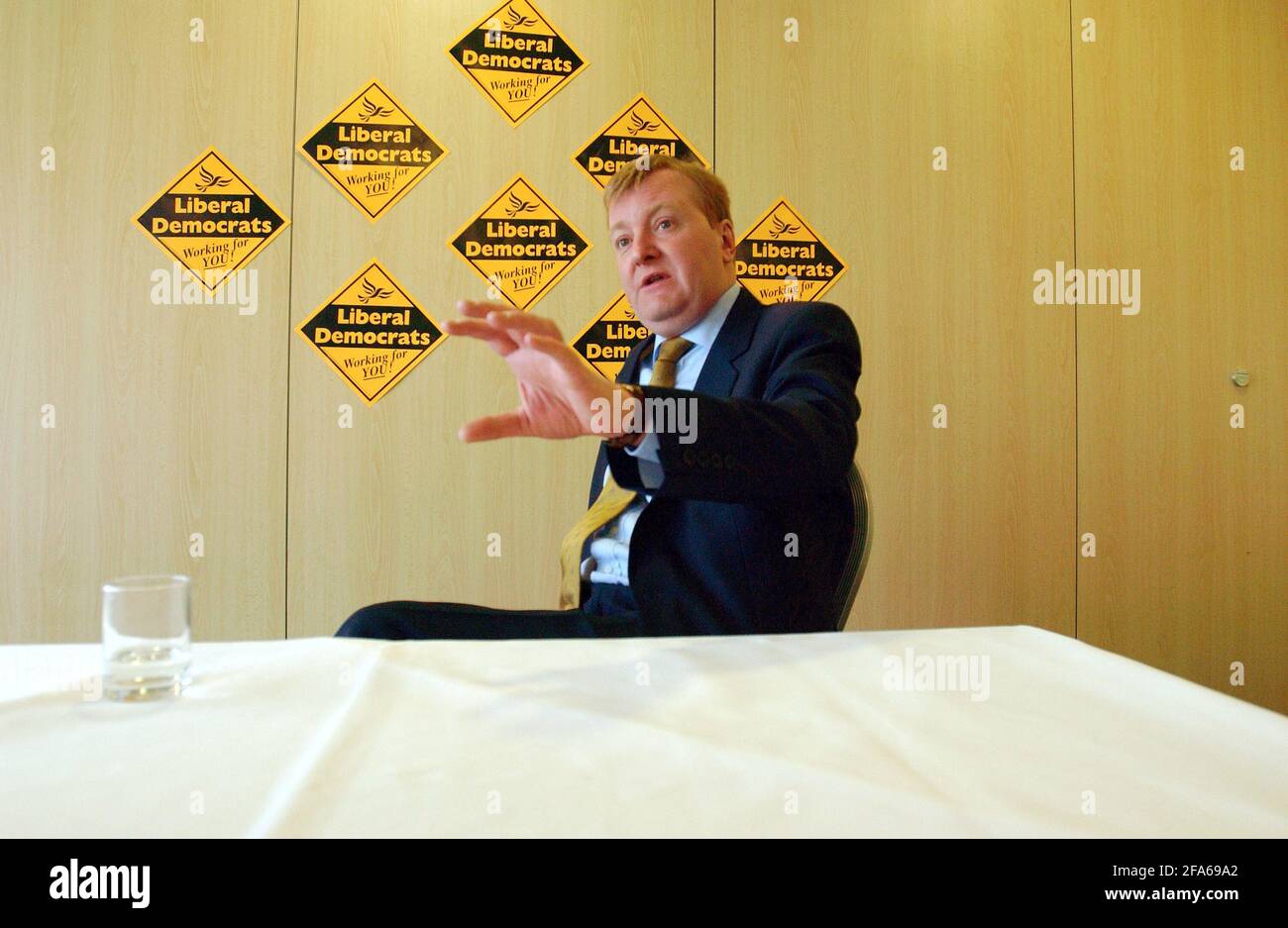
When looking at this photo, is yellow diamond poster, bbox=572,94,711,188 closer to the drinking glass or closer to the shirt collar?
the shirt collar

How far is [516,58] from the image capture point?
2.39 meters

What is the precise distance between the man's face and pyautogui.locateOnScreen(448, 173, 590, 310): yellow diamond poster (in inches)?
38.4

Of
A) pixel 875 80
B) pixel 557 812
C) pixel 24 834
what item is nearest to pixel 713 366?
pixel 557 812

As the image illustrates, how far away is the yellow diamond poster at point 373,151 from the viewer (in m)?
2.33

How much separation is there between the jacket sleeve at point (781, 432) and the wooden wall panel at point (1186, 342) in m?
1.71

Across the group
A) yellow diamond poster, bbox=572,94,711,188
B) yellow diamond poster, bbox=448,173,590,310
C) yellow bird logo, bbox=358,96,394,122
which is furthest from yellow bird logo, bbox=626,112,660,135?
yellow bird logo, bbox=358,96,394,122

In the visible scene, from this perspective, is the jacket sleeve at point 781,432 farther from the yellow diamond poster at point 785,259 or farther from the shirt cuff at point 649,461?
the yellow diamond poster at point 785,259

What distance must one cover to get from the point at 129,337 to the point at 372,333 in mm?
653

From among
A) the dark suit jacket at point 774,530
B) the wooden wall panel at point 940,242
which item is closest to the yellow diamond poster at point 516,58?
the wooden wall panel at point 940,242

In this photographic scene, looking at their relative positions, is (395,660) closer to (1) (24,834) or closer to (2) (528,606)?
(1) (24,834)

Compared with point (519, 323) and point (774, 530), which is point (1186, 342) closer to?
point (774, 530)

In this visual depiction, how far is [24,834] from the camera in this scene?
427 mm

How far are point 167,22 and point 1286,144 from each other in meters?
3.43

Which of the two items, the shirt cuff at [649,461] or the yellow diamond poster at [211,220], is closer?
the shirt cuff at [649,461]
